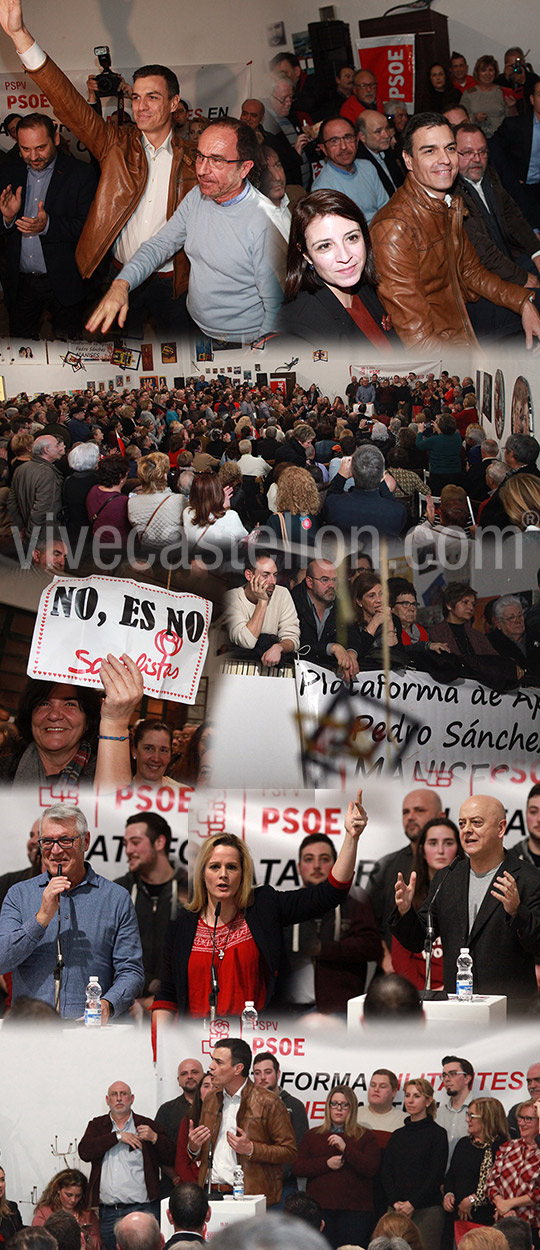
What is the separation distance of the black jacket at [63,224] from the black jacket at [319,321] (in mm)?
895

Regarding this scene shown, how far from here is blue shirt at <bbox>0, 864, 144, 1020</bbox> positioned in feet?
17.3

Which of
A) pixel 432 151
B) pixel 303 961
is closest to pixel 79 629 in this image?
pixel 303 961

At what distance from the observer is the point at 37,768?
5.53 metres

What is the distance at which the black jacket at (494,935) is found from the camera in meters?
5.18

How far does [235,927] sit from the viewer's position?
5.19 metres

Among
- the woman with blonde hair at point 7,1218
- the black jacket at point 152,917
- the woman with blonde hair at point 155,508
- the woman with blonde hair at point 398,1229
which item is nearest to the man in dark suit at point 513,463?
the woman with blonde hair at point 155,508

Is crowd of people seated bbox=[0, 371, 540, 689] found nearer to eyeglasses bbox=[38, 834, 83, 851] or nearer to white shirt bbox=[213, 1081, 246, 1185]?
eyeglasses bbox=[38, 834, 83, 851]

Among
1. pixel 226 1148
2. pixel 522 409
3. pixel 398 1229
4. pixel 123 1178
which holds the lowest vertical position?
pixel 398 1229

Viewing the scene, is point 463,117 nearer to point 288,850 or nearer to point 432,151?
point 432,151

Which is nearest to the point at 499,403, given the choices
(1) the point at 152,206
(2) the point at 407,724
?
(2) the point at 407,724

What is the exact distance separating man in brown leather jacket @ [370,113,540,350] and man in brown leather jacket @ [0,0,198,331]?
0.87 m

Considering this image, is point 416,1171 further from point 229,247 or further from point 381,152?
point 381,152

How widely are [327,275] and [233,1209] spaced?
362 centimetres

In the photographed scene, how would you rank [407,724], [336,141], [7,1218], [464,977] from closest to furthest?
[7,1218] → [464,977] → [407,724] → [336,141]
